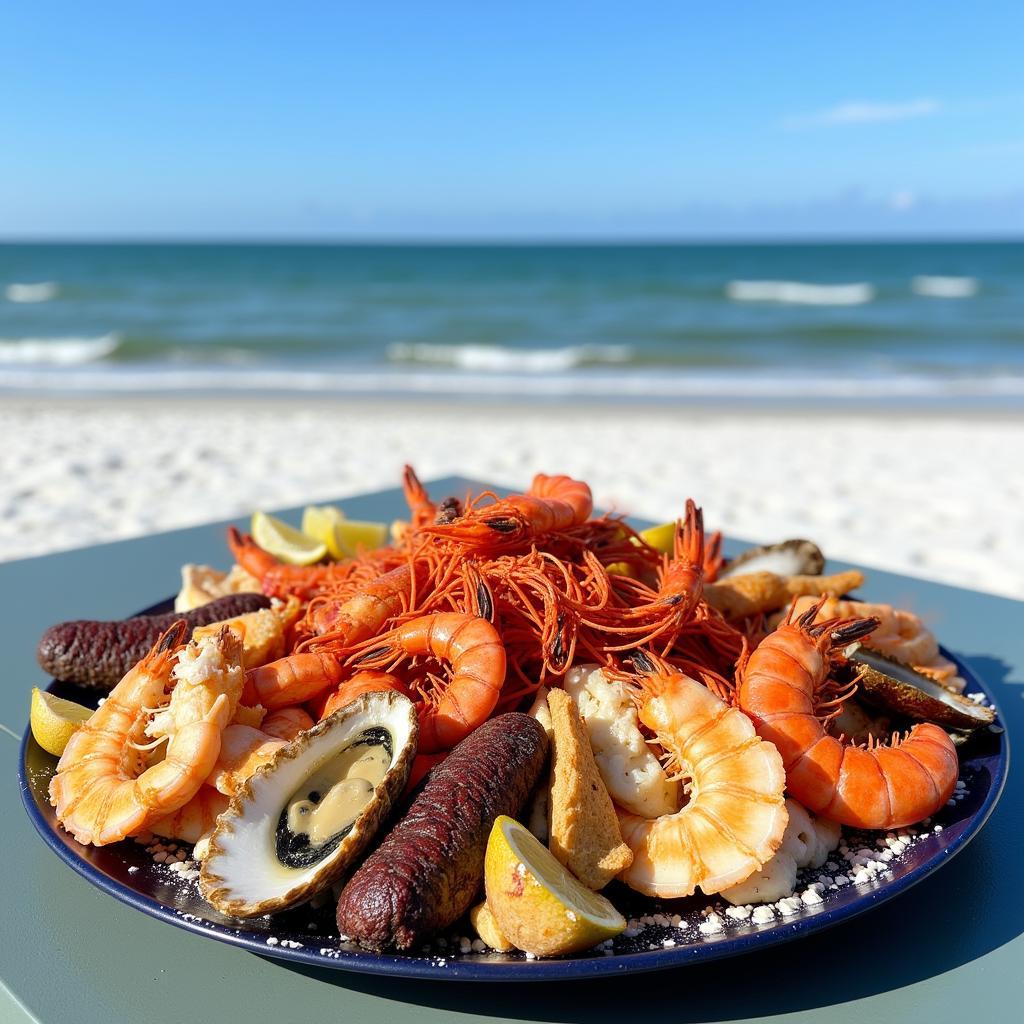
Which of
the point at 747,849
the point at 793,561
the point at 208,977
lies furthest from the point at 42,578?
the point at 747,849

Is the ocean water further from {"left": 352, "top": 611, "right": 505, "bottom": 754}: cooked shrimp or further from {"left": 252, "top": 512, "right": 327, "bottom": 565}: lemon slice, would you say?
{"left": 352, "top": 611, "right": 505, "bottom": 754}: cooked shrimp

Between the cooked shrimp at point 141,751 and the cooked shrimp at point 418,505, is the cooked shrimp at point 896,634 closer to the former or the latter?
the cooked shrimp at point 418,505

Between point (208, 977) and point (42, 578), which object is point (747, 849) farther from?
point (42, 578)

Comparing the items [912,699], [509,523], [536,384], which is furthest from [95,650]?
[536,384]

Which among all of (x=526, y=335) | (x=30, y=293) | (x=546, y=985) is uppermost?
(x=546, y=985)

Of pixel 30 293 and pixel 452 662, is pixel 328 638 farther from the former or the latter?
pixel 30 293

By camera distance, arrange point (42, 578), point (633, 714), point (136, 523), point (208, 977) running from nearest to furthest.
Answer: point (208, 977) < point (633, 714) < point (42, 578) < point (136, 523)
